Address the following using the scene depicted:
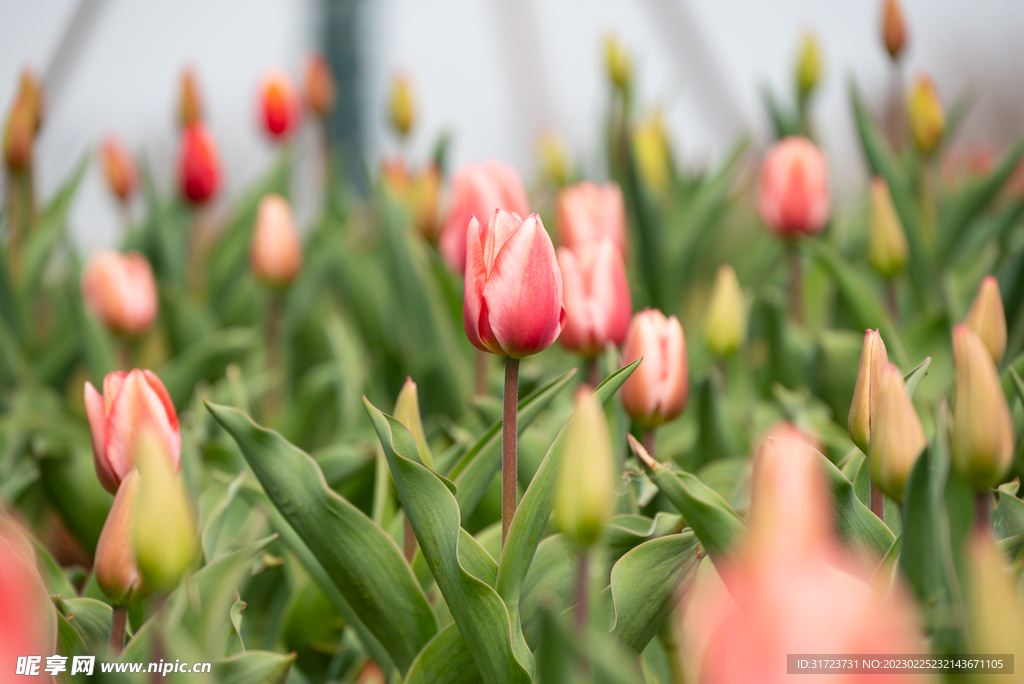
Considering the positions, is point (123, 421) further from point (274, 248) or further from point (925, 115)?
point (925, 115)

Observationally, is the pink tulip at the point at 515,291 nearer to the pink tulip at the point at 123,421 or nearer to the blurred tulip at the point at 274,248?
the pink tulip at the point at 123,421

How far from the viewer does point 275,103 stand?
4.98ft

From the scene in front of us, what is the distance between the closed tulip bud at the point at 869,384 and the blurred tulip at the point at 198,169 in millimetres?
1134

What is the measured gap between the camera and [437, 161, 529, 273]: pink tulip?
0.88m

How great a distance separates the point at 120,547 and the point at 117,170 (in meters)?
1.28

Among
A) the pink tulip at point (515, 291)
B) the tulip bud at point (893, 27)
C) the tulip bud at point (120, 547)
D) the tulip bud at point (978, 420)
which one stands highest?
the tulip bud at point (893, 27)

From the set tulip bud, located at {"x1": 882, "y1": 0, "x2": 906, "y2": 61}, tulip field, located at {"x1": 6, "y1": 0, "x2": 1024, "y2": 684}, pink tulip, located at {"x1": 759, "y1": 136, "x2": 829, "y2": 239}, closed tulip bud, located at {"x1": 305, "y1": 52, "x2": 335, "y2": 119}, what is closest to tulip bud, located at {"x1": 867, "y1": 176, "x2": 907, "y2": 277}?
tulip field, located at {"x1": 6, "y1": 0, "x2": 1024, "y2": 684}

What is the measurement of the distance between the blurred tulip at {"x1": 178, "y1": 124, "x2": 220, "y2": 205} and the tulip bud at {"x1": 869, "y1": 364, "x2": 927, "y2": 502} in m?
1.16

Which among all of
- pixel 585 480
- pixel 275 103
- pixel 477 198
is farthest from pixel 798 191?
pixel 275 103

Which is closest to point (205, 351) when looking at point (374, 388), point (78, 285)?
point (374, 388)

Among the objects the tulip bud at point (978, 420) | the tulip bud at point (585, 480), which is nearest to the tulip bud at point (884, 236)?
the tulip bud at point (978, 420)

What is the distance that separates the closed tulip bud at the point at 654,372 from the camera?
1.90 ft

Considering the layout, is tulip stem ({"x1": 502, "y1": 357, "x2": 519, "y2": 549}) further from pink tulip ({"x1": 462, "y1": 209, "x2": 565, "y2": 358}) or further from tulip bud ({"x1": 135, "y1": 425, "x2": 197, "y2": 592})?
tulip bud ({"x1": 135, "y1": 425, "x2": 197, "y2": 592})

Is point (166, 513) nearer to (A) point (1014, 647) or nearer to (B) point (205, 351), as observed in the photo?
(A) point (1014, 647)
